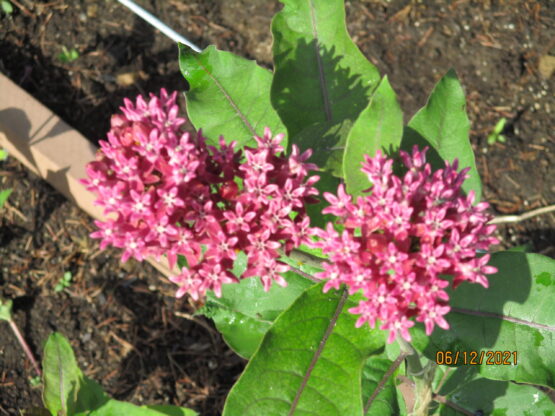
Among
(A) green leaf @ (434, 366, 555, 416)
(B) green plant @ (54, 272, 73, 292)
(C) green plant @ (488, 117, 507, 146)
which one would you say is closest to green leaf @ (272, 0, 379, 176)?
(A) green leaf @ (434, 366, 555, 416)

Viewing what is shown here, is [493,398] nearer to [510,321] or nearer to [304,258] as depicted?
[510,321]

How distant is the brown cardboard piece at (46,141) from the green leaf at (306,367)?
4.98ft

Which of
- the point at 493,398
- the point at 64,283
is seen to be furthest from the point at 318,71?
the point at 64,283

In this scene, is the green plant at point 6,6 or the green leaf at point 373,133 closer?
the green leaf at point 373,133

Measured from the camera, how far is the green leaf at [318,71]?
1829 millimetres

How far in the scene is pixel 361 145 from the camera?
1.50 meters

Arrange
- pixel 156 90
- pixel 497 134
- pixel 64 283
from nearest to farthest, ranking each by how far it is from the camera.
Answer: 1. pixel 64 283
2. pixel 497 134
3. pixel 156 90

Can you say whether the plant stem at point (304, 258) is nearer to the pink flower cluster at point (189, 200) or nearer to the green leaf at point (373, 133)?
the pink flower cluster at point (189, 200)

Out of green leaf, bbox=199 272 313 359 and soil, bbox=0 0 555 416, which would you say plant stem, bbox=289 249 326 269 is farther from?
soil, bbox=0 0 555 416

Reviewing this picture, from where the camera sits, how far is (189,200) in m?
1.45

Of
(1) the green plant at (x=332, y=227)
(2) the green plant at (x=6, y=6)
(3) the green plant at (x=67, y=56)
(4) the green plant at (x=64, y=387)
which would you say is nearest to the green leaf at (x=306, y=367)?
(1) the green plant at (x=332, y=227)

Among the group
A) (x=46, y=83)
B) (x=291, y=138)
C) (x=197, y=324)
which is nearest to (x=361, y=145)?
(x=291, y=138)

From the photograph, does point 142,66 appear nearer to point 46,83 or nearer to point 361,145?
point 46,83

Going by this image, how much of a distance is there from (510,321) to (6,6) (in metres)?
3.15
